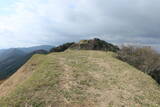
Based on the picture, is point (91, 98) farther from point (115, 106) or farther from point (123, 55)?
point (123, 55)

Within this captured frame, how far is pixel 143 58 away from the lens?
84.5ft

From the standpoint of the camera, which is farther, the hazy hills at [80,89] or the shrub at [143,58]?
the shrub at [143,58]

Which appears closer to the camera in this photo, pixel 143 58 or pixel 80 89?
pixel 80 89

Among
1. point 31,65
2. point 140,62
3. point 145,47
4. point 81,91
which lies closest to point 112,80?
point 81,91

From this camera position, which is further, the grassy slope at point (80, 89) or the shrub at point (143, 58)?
the shrub at point (143, 58)

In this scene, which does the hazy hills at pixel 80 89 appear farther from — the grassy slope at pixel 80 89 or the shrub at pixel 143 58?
the shrub at pixel 143 58

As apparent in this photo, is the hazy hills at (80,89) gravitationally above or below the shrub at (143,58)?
below

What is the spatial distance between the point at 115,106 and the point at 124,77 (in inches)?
237

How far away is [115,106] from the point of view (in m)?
10.3

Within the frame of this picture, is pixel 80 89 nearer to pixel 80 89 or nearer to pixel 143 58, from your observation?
pixel 80 89

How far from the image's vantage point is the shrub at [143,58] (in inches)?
928

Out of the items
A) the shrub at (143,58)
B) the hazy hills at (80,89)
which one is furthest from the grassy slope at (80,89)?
the shrub at (143,58)

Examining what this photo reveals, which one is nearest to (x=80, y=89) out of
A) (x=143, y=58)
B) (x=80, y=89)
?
(x=80, y=89)

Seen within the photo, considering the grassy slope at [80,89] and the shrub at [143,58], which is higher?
the shrub at [143,58]
